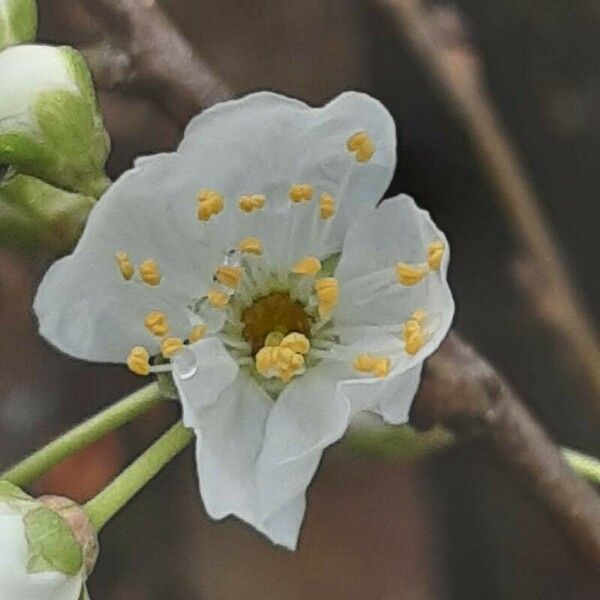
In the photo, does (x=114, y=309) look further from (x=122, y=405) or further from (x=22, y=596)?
(x=22, y=596)

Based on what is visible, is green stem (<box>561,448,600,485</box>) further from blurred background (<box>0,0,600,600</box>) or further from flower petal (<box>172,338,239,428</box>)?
blurred background (<box>0,0,600,600</box>)

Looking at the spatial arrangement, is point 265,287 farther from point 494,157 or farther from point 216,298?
point 494,157

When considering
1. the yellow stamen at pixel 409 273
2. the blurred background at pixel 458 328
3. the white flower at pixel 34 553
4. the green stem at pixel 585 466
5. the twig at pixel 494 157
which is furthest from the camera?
the blurred background at pixel 458 328

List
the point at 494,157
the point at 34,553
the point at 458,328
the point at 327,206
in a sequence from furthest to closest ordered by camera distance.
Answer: the point at 458,328 → the point at 494,157 → the point at 327,206 → the point at 34,553

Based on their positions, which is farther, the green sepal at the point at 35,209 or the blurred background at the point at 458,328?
the blurred background at the point at 458,328

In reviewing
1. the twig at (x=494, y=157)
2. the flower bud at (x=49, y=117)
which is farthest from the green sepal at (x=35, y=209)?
the twig at (x=494, y=157)

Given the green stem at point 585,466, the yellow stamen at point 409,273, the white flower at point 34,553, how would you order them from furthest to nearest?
1. the green stem at point 585,466
2. the yellow stamen at point 409,273
3. the white flower at point 34,553

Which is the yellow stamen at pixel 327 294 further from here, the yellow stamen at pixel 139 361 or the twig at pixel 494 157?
the twig at pixel 494 157

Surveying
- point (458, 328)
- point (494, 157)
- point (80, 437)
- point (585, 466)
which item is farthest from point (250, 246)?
point (458, 328)
